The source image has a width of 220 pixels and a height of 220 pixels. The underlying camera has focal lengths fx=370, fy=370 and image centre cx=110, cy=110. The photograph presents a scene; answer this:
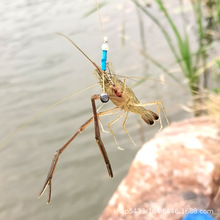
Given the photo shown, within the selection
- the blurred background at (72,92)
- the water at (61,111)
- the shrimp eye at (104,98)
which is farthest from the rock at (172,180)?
the shrimp eye at (104,98)

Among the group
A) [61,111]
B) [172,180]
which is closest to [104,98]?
[172,180]

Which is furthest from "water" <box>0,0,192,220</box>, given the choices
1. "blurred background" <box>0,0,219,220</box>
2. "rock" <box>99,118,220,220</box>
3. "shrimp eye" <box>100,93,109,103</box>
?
"shrimp eye" <box>100,93,109,103</box>

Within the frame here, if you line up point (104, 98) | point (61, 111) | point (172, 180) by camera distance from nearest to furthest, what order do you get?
1. point (104, 98)
2. point (172, 180)
3. point (61, 111)

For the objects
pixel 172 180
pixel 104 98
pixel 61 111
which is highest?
pixel 104 98

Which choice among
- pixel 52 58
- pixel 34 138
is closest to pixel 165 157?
pixel 34 138

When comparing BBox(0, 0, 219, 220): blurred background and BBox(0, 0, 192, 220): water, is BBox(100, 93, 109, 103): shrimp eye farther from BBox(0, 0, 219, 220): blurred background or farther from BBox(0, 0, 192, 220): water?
BBox(0, 0, 192, 220): water

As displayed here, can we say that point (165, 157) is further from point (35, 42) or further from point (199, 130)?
point (35, 42)

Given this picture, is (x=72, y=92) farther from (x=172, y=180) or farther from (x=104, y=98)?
(x=104, y=98)

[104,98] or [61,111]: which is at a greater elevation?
[104,98]
